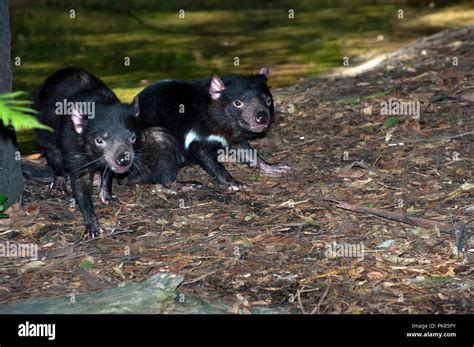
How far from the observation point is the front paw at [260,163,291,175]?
246 inches

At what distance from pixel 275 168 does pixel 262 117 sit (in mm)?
379

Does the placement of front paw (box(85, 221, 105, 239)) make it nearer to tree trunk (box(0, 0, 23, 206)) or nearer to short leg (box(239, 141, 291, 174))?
tree trunk (box(0, 0, 23, 206))

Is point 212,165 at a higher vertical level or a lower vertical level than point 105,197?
higher

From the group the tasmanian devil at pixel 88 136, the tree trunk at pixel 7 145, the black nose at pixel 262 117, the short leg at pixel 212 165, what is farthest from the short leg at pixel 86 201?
the black nose at pixel 262 117

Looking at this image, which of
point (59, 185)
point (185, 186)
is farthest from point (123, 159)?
point (59, 185)

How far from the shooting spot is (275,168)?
20.6 feet

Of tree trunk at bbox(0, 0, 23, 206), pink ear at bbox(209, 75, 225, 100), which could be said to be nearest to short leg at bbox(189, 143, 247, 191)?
pink ear at bbox(209, 75, 225, 100)

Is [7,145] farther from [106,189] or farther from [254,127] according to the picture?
[254,127]

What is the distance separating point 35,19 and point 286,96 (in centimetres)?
466

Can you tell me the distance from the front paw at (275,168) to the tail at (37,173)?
1.50 metres

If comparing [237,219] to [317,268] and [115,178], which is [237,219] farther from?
[115,178]

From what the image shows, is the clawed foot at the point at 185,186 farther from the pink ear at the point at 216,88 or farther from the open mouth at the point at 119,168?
the pink ear at the point at 216,88

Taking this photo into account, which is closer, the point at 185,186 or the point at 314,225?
the point at 314,225

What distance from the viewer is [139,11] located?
11.7m
